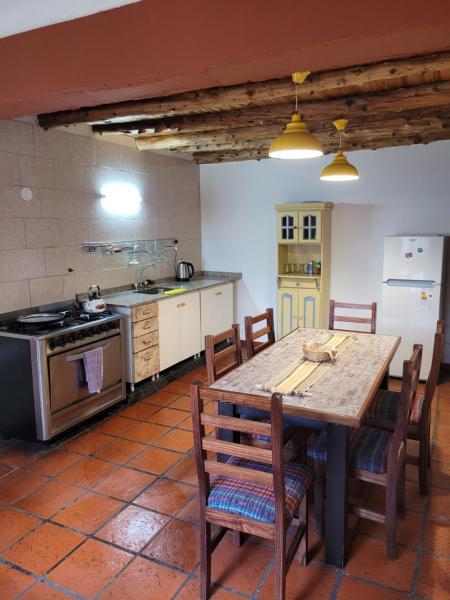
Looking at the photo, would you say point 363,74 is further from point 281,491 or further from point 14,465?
point 14,465

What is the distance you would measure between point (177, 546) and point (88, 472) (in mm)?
957

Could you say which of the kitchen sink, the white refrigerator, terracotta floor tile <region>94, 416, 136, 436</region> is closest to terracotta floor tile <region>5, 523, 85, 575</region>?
terracotta floor tile <region>94, 416, 136, 436</region>

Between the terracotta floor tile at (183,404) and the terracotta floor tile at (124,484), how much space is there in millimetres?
1025

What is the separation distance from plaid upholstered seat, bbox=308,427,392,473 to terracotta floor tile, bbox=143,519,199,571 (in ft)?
2.44

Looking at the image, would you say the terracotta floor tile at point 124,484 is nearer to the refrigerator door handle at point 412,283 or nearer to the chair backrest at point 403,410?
the chair backrest at point 403,410

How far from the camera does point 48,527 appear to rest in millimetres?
2457

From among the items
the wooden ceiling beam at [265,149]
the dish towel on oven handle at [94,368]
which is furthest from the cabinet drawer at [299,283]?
the dish towel on oven handle at [94,368]

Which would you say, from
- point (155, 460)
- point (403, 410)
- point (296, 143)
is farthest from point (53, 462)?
point (296, 143)

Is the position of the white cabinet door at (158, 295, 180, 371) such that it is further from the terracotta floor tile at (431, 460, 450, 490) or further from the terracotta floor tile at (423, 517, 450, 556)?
the terracotta floor tile at (423, 517, 450, 556)

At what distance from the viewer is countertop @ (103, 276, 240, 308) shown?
4.13m

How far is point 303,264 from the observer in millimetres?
5488

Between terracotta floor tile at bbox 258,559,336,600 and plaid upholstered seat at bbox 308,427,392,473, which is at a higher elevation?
plaid upholstered seat at bbox 308,427,392,473

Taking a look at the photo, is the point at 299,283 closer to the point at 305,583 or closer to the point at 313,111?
the point at 313,111

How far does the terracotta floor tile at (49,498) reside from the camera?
8.54 ft
